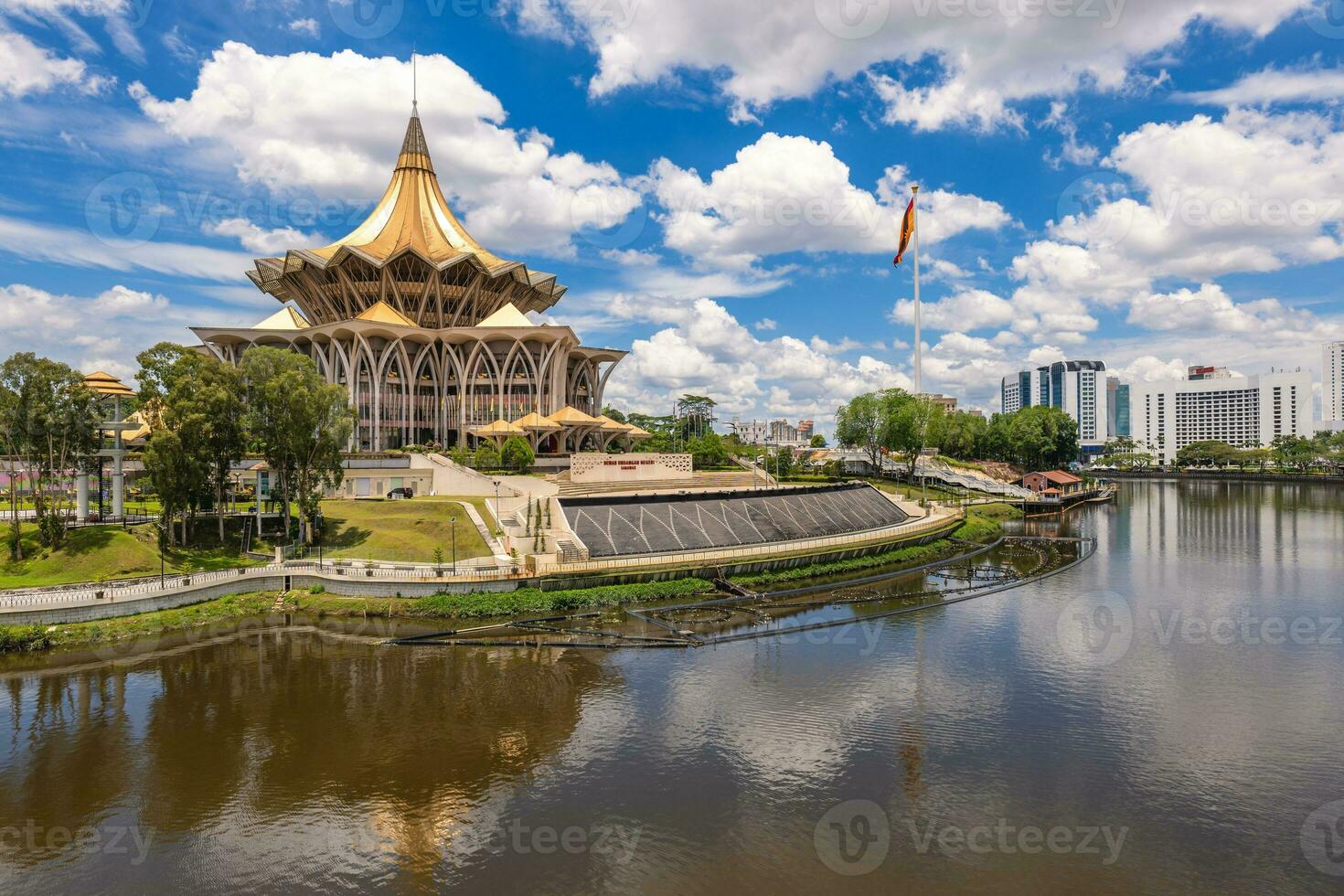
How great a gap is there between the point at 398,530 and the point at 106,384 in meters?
27.6

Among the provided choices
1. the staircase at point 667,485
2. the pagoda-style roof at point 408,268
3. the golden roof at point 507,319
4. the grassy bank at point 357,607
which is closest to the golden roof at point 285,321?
the pagoda-style roof at point 408,268

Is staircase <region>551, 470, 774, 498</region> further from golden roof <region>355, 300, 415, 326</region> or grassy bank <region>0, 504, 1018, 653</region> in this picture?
golden roof <region>355, 300, 415, 326</region>

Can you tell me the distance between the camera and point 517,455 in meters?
61.8

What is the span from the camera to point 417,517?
45188mm

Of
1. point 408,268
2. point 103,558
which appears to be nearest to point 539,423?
point 408,268

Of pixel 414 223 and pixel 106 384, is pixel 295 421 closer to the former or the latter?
pixel 106 384

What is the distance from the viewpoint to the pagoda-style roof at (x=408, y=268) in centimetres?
8738

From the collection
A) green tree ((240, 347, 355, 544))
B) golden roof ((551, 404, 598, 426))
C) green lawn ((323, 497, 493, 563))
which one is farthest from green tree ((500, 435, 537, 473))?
green tree ((240, 347, 355, 544))

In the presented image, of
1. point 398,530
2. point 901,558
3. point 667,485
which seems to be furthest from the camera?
point 667,485

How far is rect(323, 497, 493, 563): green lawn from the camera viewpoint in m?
40.4

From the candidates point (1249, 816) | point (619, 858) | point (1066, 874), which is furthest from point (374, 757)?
point (1249, 816)

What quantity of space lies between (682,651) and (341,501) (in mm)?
32086

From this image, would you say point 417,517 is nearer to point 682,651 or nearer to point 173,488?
point 173,488

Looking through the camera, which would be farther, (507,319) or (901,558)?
(507,319)
